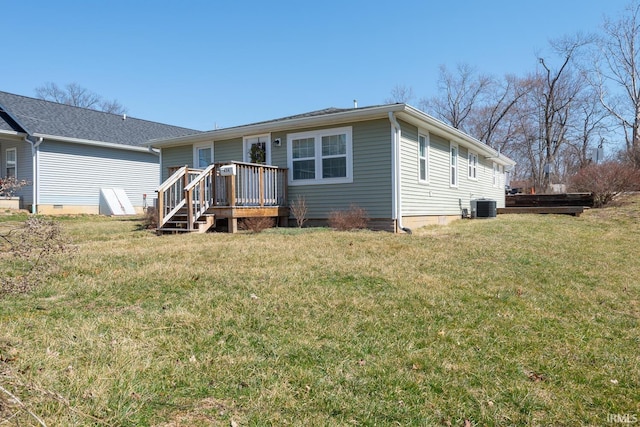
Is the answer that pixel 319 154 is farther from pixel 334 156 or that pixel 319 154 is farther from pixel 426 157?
pixel 426 157

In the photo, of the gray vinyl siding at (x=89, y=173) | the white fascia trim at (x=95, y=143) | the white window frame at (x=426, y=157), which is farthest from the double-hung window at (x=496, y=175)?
the gray vinyl siding at (x=89, y=173)

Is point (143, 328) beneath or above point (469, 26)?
beneath

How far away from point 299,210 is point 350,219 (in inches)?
66.2

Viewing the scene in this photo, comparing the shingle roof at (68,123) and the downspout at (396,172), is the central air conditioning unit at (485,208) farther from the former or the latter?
the shingle roof at (68,123)

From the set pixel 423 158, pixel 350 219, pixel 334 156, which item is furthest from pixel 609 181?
pixel 350 219

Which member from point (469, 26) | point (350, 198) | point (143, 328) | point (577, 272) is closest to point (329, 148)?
point (350, 198)

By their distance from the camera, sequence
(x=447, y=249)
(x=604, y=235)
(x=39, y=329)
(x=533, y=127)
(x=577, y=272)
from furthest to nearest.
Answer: (x=533, y=127) → (x=604, y=235) → (x=447, y=249) → (x=577, y=272) → (x=39, y=329)

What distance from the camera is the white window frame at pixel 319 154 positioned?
414 inches

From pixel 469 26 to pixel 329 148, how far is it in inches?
454

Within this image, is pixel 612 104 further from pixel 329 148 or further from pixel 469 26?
pixel 329 148

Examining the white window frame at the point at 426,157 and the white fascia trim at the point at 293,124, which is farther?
the white window frame at the point at 426,157

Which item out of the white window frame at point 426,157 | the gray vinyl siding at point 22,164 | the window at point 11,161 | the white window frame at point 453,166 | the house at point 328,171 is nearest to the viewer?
the house at point 328,171

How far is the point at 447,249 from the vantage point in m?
7.25

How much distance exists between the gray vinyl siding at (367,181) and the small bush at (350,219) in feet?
0.71
